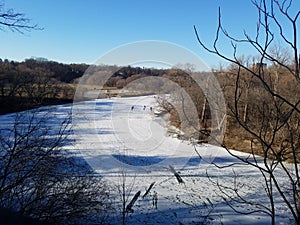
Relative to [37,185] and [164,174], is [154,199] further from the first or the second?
[37,185]

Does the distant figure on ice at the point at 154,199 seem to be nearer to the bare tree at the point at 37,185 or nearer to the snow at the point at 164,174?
the snow at the point at 164,174

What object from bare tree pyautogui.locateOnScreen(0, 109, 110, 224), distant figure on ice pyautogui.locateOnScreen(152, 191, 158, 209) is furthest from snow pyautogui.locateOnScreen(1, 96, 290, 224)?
bare tree pyautogui.locateOnScreen(0, 109, 110, 224)

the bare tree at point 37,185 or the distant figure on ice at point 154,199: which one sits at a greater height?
the bare tree at point 37,185

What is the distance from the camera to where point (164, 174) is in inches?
251

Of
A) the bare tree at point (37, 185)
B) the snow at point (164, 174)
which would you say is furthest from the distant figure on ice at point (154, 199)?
the bare tree at point (37, 185)

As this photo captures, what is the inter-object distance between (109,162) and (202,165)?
2954 millimetres

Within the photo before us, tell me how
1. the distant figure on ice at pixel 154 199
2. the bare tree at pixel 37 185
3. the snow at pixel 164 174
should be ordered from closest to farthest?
the bare tree at pixel 37 185 → the snow at pixel 164 174 → the distant figure on ice at pixel 154 199

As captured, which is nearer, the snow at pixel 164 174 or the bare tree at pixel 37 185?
the bare tree at pixel 37 185

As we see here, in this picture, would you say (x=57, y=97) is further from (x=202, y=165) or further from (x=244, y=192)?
(x=244, y=192)

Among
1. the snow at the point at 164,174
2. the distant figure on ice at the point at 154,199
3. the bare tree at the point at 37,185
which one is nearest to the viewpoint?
the bare tree at the point at 37,185

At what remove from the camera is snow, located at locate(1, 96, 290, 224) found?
425 cm

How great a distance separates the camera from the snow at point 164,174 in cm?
425


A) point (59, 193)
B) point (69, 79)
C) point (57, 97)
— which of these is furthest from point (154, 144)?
point (69, 79)

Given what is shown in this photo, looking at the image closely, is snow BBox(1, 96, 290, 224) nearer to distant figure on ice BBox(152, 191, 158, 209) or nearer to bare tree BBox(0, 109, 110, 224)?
distant figure on ice BBox(152, 191, 158, 209)
